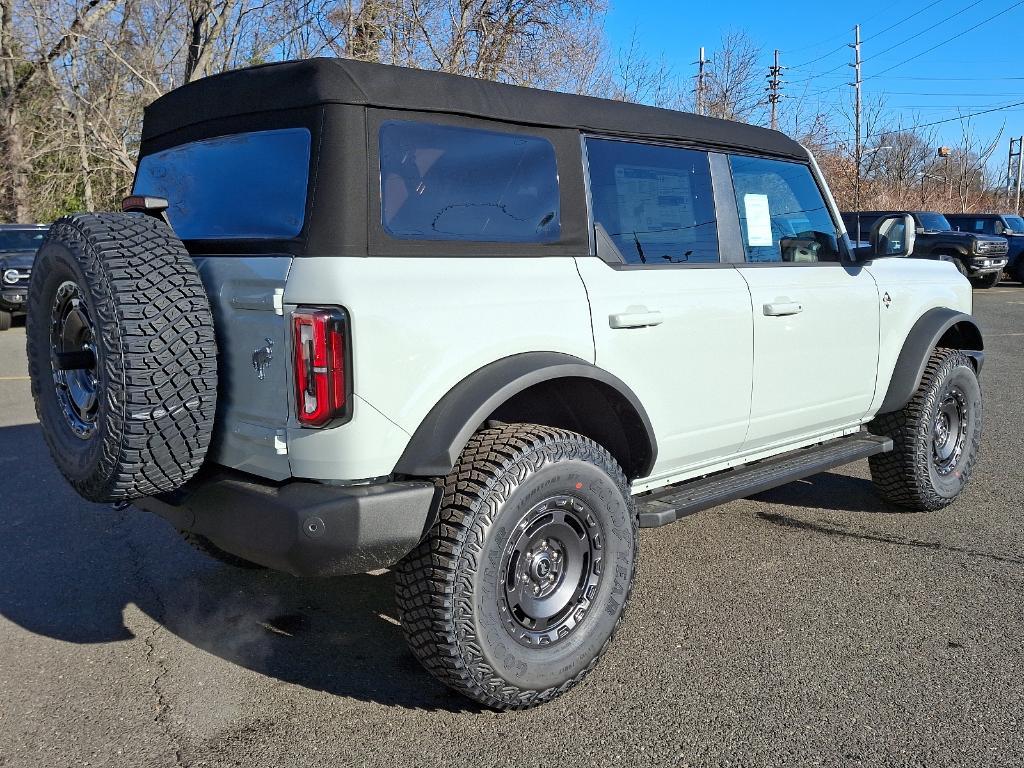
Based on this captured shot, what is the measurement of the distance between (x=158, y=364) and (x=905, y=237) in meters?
3.54

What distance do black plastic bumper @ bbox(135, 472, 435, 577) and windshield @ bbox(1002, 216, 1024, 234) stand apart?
24.5m

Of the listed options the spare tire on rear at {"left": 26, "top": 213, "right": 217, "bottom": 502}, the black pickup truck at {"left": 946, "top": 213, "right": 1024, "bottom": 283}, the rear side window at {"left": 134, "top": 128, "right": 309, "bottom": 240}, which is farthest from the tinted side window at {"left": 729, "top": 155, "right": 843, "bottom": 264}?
the black pickup truck at {"left": 946, "top": 213, "right": 1024, "bottom": 283}

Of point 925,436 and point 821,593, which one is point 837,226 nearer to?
point 925,436

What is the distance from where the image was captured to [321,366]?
262 centimetres

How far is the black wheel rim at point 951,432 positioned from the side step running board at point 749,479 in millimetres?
603

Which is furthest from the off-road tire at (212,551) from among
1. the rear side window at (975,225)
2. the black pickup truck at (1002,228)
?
the rear side window at (975,225)

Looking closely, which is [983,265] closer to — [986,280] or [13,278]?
[986,280]

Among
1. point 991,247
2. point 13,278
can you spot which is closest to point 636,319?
point 13,278

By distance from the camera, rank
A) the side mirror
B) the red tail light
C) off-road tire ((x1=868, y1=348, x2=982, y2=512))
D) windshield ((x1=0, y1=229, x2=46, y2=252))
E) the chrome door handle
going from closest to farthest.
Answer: the red tail light
the chrome door handle
the side mirror
off-road tire ((x1=868, y1=348, x2=982, y2=512))
windshield ((x1=0, y1=229, x2=46, y2=252))

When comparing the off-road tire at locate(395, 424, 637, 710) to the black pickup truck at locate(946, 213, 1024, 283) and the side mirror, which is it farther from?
the black pickup truck at locate(946, 213, 1024, 283)

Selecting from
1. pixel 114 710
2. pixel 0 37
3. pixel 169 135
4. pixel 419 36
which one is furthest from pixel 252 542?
pixel 0 37

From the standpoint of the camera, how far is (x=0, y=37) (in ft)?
71.7

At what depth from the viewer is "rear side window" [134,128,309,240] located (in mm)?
2879

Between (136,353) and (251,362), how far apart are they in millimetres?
317
